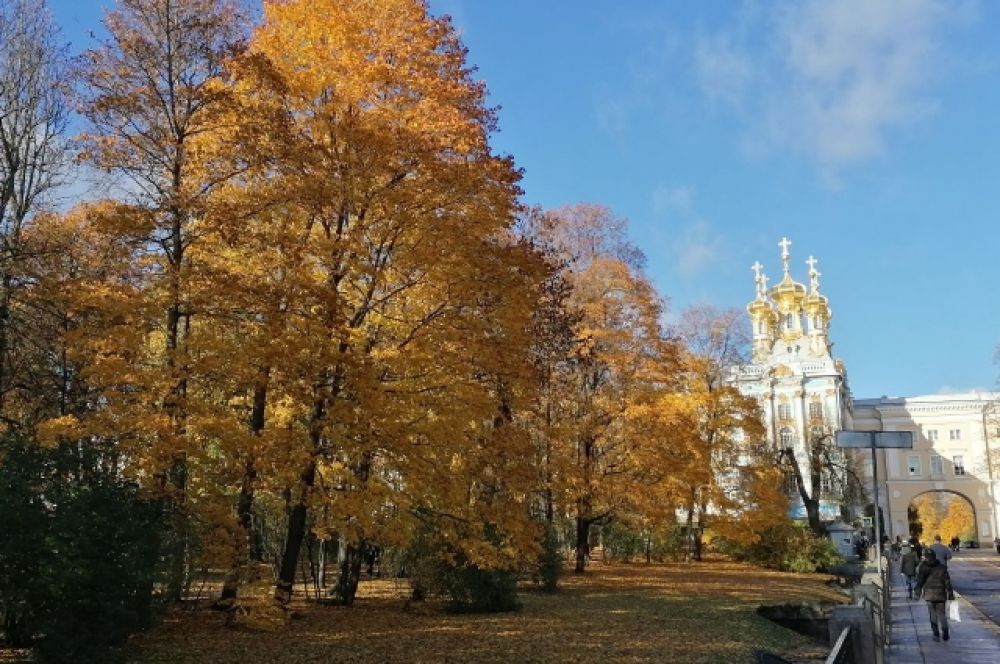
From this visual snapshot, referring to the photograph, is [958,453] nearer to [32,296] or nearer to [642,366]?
[642,366]

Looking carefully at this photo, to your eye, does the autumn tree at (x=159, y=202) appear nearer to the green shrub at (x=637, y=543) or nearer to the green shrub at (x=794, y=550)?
the green shrub at (x=637, y=543)

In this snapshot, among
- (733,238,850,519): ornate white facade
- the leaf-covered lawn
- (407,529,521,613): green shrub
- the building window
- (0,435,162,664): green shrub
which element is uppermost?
(733,238,850,519): ornate white facade

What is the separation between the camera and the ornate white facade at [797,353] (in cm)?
7494

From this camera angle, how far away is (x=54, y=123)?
54.1ft

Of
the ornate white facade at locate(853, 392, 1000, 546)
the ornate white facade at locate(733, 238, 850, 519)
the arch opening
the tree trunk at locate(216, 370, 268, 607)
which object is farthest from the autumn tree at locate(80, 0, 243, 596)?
the arch opening

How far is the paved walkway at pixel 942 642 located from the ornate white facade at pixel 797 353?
49022mm

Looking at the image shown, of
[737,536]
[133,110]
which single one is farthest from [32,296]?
[737,536]

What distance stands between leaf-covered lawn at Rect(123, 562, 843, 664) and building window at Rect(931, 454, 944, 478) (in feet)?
245

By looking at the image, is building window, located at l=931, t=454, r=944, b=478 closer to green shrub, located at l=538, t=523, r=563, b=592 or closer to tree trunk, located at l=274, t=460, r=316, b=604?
green shrub, located at l=538, t=523, r=563, b=592

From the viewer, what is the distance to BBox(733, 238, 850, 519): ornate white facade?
7494cm

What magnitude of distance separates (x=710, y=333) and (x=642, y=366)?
13.6 meters

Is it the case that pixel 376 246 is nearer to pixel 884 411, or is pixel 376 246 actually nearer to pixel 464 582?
pixel 464 582

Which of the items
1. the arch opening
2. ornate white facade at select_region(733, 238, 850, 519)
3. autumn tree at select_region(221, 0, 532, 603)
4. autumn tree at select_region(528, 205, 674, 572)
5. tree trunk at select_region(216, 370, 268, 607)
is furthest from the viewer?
the arch opening

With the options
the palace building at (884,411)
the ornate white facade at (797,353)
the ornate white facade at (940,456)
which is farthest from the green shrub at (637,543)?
the ornate white facade at (940,456)
